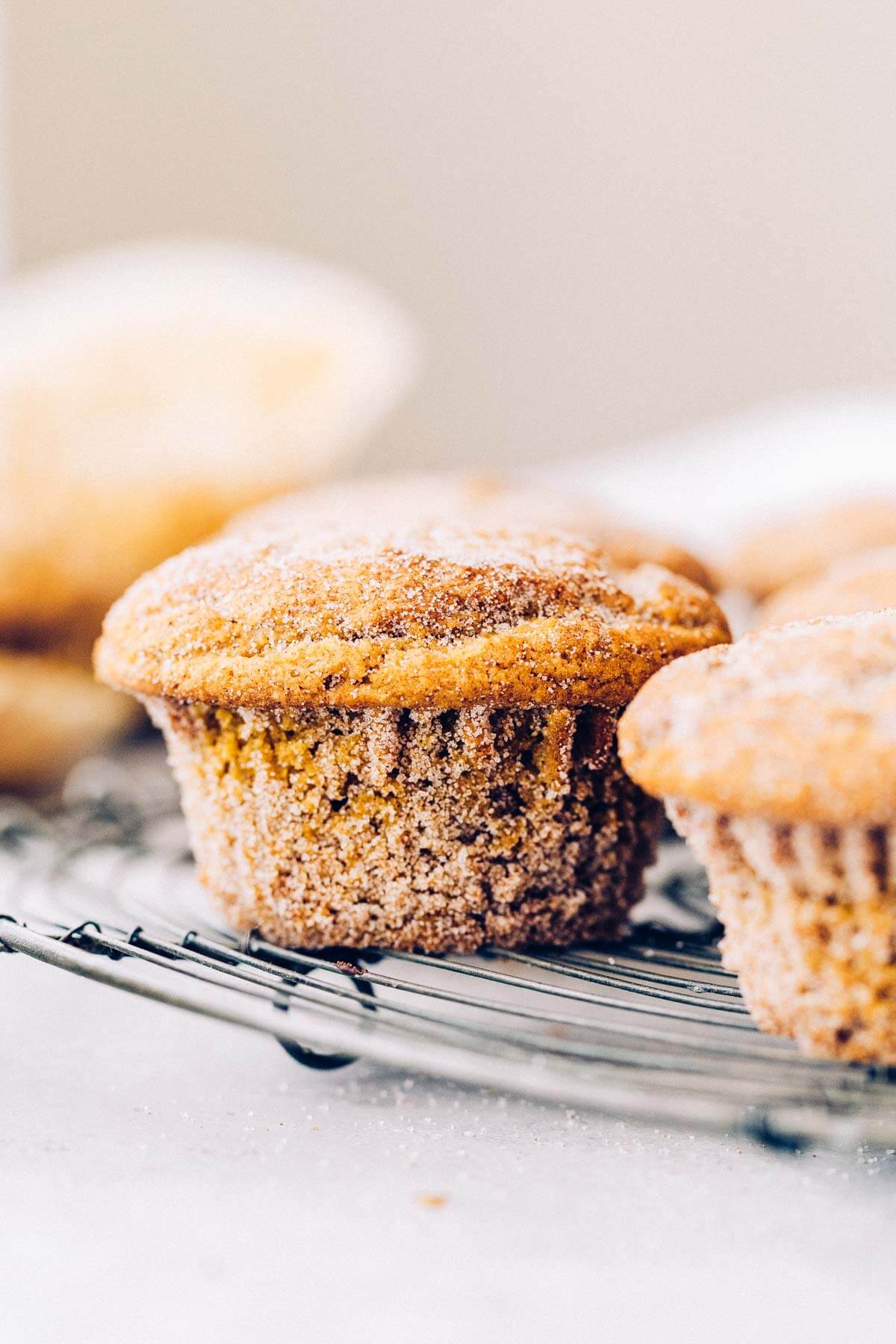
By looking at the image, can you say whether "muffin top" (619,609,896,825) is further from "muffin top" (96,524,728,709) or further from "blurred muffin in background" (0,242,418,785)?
"blurred muffin in background" (0,242,418,785)

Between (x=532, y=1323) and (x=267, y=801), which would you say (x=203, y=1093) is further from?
(x=532, y=1323)

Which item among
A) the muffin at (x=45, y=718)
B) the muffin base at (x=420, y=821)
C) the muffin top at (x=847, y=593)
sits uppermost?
the muffin at (x=45, y=718)

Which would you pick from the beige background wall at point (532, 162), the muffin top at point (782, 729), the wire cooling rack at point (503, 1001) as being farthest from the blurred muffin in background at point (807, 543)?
the beige background wall at point (532, 162)

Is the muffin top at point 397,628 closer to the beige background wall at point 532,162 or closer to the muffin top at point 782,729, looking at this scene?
the muffin top at point 782,729

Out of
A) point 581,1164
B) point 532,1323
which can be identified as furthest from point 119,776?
point 532,1323

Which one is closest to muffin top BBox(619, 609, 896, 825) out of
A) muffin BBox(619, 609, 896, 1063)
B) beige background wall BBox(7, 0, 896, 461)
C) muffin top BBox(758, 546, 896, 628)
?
muffin BBox(619, 609, 896, 1063)

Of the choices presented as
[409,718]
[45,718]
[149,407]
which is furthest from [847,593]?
[149,407]
